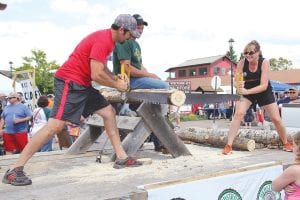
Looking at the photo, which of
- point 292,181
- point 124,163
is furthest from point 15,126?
point 292,181

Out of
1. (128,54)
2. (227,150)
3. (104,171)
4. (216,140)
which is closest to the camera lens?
(104,171)

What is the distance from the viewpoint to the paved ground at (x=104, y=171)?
3.57 m

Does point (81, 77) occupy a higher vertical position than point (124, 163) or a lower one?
higher

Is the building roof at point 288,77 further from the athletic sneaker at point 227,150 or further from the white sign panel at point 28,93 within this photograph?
the athletic sneaker at point 227,150

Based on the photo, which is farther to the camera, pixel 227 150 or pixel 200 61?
pixel 200 61

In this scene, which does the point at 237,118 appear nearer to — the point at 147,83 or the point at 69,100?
the point at 147,83

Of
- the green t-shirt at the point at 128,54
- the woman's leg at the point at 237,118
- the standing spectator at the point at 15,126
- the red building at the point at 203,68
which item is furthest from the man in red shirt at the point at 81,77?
the red building at the point at 203,68

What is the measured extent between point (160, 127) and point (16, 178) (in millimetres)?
1824

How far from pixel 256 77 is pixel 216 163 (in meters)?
1.41

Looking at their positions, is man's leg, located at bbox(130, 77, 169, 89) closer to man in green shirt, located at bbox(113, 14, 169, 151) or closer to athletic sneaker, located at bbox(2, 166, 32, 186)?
man in green shirt, located at bbox(113, 14, 169, 151)

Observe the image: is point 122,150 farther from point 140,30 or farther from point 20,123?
point 20,123

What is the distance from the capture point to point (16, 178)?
153 inches

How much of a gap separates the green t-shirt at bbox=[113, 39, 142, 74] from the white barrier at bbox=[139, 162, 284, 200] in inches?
72.2

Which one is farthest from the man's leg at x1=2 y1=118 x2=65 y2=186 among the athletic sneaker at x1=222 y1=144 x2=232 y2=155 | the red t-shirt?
the athletic sneaker at x1=222 y1=144 x2=232 y2=155
